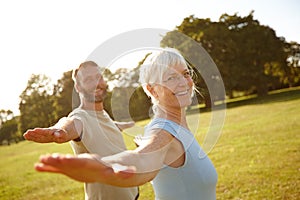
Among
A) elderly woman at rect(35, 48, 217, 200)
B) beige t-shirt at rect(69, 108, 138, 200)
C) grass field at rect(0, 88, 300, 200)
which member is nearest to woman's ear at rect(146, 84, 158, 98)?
elderly woman at rect(35, 48, 217, 200)

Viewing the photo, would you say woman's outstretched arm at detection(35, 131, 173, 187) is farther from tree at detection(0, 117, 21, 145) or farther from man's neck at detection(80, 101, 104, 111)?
tree at detection(0, 117, 21, 145)

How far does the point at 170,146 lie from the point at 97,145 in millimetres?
1671

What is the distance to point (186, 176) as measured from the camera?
1.80 meters

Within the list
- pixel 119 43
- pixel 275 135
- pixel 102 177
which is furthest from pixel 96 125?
pixel 275 135

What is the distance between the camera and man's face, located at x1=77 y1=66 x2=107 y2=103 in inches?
133

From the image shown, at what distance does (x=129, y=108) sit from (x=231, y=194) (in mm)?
4305

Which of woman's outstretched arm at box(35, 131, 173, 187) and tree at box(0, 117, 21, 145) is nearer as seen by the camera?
woman's outstretched arm at box(35, 131, 173, 187)

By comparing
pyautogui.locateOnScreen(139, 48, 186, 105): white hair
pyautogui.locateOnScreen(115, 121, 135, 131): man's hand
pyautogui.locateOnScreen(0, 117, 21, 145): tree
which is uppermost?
pyautogui.locateOnScreen(139, 48, 186, 105): white hair

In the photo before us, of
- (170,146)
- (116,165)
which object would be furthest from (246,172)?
(116,165)

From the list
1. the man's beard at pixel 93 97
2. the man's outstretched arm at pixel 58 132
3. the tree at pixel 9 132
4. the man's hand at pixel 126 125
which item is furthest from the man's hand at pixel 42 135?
the tree at pixel 9 132

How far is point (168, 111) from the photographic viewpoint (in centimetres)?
189

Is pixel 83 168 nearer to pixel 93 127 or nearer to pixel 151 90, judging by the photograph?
pixel 151 90

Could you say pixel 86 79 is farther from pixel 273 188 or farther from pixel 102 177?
pixel 273 188

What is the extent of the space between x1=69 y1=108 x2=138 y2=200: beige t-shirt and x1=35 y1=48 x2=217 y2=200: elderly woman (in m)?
1.27
